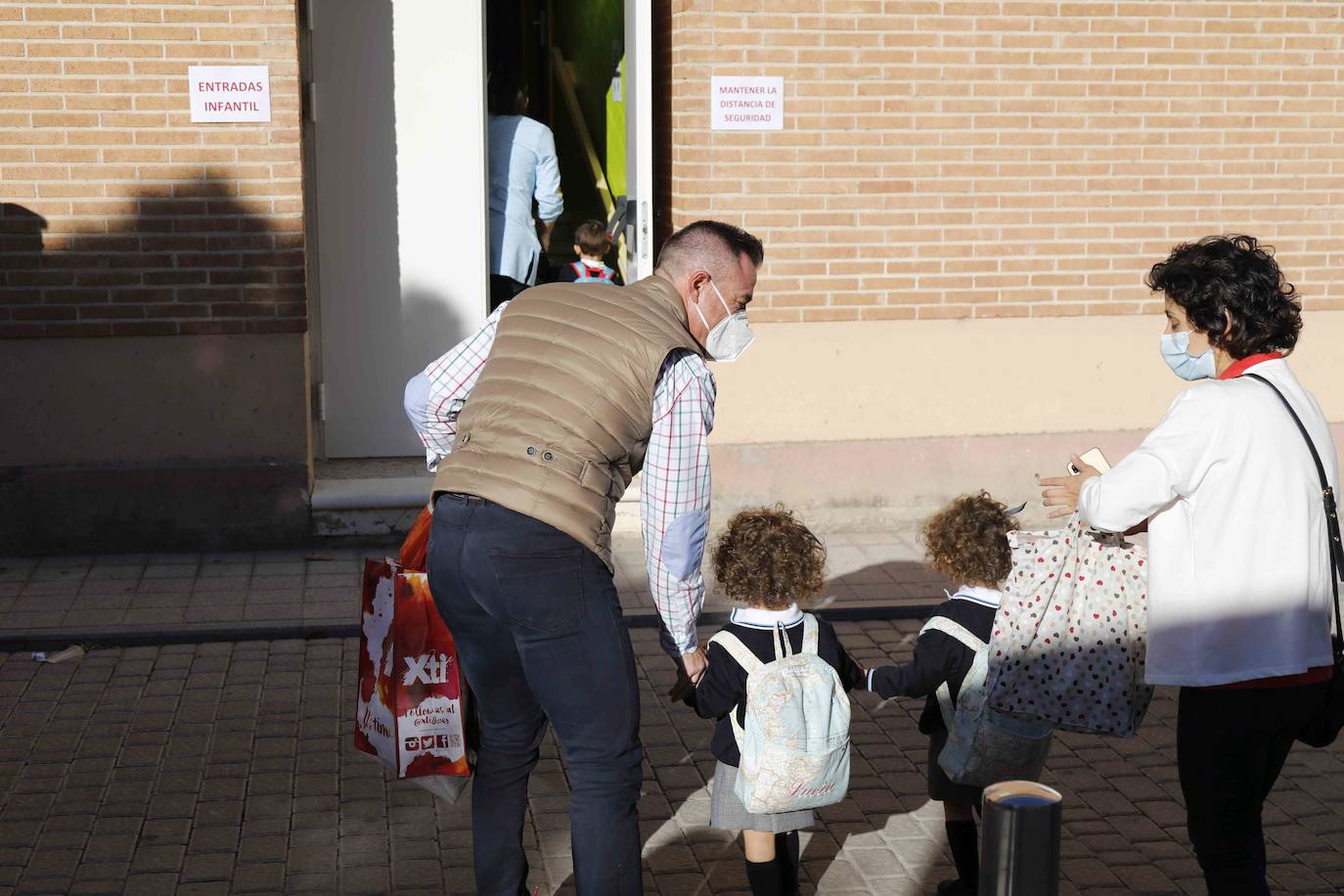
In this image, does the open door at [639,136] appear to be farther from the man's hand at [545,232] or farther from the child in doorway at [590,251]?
the man's hand at [545,232]

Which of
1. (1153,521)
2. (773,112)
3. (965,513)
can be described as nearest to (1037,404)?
(773,112)

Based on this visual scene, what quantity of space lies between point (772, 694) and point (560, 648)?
65 centimetres

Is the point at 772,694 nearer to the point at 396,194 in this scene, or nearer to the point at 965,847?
the point at 965,847

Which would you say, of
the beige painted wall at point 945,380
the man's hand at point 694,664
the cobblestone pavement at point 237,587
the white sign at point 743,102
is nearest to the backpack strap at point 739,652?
the man's hand at point 694,664

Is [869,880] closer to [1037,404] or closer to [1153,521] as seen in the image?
[1153,521]

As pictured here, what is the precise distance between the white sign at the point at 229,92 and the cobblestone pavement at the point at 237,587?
2153 mm

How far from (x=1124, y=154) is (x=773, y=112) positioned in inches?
75.8

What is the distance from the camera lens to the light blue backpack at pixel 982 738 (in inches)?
159

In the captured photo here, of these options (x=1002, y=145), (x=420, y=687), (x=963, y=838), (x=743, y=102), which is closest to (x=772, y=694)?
(x=963, y=838)

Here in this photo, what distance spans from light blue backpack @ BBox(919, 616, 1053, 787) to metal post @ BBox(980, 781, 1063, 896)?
4.62 ft

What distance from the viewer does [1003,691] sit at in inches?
155

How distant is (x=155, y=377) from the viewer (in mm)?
7688

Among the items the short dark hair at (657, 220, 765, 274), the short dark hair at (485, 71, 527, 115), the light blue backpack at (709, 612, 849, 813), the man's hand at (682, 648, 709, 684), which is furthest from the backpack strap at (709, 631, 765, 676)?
the short dark hair at (485, 71, 527, 115)

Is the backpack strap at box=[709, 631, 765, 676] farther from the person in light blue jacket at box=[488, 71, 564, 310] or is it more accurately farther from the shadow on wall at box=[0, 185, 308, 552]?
the person in light blue jacket at box=[488, 71, 564, 310]
